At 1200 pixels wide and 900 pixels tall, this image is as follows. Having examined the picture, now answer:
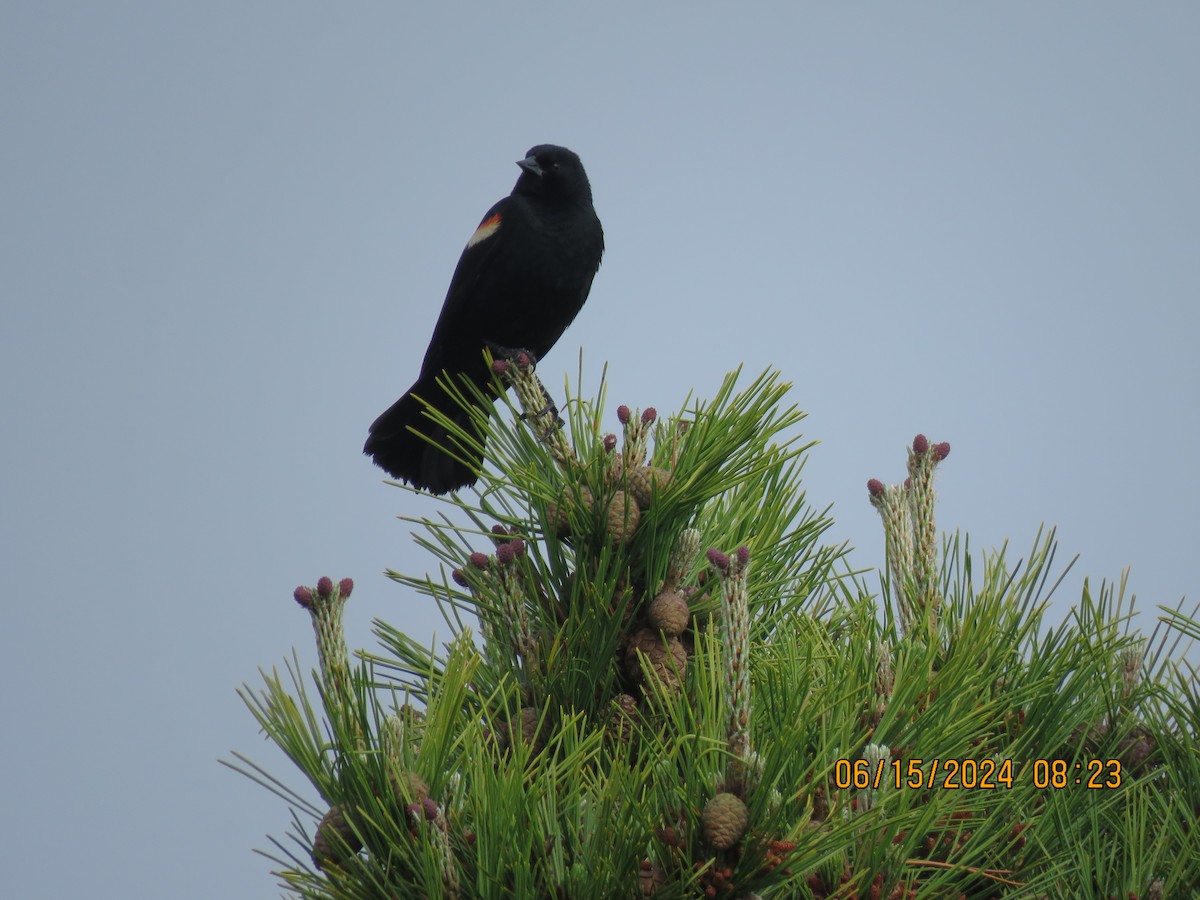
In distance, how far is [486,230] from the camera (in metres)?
4.79

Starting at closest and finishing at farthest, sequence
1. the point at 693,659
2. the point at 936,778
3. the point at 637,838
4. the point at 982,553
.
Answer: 1. the point at 637,838
2. the point at 936,778
3. the point at 693,659
4. the point at 982,553

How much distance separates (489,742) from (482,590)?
15.1 inches

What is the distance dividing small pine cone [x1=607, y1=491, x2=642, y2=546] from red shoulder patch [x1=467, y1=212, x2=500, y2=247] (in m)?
3.02

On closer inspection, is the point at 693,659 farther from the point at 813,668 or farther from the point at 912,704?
the point at 912,704

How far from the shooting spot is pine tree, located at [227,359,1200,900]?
4.44 feet

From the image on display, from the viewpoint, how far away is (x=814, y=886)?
1436mm

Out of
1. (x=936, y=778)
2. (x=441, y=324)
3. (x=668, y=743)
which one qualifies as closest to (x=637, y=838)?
(x=668, y=743)

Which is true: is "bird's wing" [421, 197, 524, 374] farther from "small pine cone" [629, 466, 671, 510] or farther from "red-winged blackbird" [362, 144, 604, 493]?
"small pine cone" [629, 466, 671, 510]

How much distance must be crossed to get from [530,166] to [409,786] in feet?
12.6

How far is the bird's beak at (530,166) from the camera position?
4.92m
